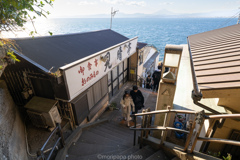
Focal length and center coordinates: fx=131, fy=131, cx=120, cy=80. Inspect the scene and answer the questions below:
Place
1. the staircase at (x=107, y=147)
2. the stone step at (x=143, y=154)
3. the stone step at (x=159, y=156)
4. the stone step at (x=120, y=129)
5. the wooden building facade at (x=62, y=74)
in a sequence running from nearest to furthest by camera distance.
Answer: the stone step at (x=159, y=156) < the stone step at (x=143, y=154) < the staircase at (x=107, y=147) < the wooden building facade at (x=62, y=74) < the stone step at (x=120, y=129)

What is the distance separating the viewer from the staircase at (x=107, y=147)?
12.3ft

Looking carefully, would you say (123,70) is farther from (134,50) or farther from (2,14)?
(2,14)

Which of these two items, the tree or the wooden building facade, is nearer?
the tree

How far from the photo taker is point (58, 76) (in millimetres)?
4480

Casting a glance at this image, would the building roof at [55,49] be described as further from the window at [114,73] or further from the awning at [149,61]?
the awning at [149,61]

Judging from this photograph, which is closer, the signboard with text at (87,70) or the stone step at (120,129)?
the signboard with text at (87,70)

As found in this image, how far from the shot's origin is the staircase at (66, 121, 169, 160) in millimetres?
3755

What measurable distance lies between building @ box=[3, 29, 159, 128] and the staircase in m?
1.11

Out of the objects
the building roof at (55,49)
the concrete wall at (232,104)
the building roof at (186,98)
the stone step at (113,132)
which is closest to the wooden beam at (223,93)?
the concrete wall at (232,104)

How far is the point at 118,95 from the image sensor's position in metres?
10.9

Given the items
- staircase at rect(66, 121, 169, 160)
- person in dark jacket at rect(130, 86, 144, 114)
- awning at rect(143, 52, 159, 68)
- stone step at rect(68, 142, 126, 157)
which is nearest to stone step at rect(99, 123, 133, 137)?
staircase at rect(66, 121, 169, 160)

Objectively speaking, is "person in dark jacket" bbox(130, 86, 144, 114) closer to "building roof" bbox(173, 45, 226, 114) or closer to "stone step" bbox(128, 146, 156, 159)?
"building roof" bbox(173, 45, 226, 114)

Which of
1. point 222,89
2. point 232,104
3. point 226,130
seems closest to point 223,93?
point 222,89

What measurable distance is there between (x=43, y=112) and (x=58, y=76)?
2002mm
